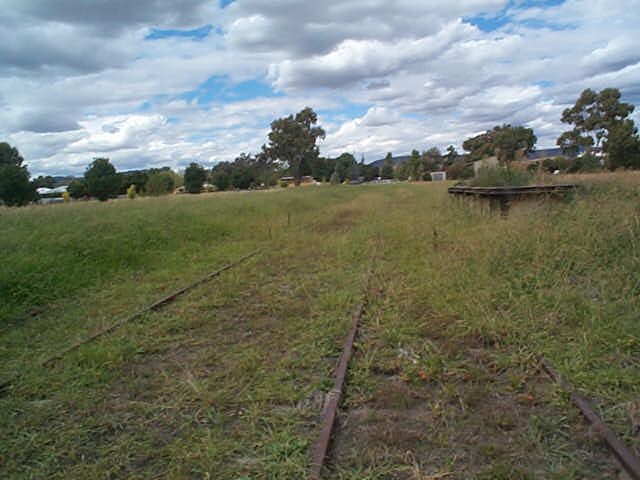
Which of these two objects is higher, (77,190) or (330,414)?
(77,190)

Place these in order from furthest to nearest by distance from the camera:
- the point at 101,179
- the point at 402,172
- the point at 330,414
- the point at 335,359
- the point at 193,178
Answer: the point at 402,172
the point at 193,178
the point at 101,179
the point at 335,359
the point at 330,414

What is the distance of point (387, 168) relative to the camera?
12406 centimetres

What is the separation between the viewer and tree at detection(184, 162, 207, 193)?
74.7m

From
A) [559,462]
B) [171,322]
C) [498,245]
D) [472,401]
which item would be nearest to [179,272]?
[171,322]

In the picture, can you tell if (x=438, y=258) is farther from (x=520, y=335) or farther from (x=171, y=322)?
(x=171, y=322)

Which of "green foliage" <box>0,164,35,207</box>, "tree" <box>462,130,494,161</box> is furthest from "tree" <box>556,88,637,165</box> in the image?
"green foliage" <box>0,164,35,207</box>

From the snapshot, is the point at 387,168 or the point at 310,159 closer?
the point at 310,159

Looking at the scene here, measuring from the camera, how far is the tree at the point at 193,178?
245ft

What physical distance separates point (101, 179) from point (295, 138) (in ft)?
93.8

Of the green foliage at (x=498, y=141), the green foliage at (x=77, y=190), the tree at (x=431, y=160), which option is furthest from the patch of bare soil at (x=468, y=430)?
the tree at (x=431, y=160)

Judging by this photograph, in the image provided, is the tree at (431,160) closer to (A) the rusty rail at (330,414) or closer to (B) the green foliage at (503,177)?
(B) the green foliage at (503,177)

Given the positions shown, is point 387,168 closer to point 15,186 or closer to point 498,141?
point 498,141

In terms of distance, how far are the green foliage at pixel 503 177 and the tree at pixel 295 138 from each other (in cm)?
5388

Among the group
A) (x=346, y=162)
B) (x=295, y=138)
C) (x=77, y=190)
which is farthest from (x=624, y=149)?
(x=346, y=162)
